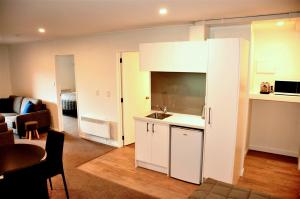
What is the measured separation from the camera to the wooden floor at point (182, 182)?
333 centimetres

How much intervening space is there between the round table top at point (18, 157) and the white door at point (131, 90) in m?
2.36

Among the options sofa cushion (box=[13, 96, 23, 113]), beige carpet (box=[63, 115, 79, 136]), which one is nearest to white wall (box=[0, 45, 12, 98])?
sofa cushion (box=[13, 96, 23, 113])

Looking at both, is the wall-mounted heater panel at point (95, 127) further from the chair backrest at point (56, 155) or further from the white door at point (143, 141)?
the chair backrest at point (56, 155)

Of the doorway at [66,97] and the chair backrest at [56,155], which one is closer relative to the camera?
the chair backrest at [56,155]

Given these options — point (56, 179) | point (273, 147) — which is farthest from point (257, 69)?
point (56, 179)

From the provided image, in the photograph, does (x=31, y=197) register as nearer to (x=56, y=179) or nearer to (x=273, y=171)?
(x=56, y=179)

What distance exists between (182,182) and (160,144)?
69cm

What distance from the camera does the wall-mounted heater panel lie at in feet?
16.8

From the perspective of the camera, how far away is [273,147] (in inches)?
186

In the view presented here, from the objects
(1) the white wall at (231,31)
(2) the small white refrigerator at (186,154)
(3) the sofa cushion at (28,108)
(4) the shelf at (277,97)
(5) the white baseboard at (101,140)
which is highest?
(1) the white wall at (231,31)

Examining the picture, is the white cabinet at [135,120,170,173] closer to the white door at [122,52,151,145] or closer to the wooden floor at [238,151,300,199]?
the white door at [122,52,151,145]

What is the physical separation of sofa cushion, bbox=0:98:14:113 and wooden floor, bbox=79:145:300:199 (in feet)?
13.8

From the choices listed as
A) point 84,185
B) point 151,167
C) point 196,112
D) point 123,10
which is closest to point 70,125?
point 84,185

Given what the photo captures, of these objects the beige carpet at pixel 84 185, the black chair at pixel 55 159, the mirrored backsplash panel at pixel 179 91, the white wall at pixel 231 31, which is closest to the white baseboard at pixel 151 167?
the beige carpet at pixel 84 185
